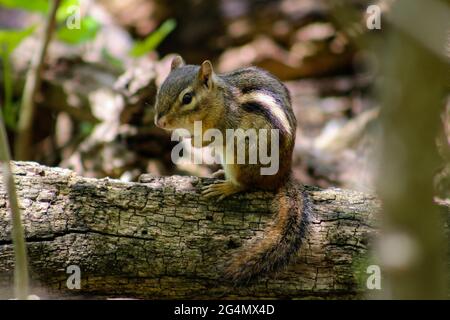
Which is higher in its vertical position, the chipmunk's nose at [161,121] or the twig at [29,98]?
the twig at [29,98]

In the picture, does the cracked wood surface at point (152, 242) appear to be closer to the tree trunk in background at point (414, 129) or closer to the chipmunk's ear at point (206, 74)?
the chipmunk's ear at point (206, 74)

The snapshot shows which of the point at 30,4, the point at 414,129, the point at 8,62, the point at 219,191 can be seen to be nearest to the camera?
the point at 414,129

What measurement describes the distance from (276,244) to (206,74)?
1263 millimetres

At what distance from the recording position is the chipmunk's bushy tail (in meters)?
3.24

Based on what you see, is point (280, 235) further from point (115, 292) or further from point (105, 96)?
point (105, 96)

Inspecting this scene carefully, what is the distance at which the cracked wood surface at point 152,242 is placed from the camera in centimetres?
326

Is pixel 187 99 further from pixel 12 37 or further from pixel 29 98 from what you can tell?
pixel 29 98

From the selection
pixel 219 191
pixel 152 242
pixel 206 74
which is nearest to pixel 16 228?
pixel 152 242

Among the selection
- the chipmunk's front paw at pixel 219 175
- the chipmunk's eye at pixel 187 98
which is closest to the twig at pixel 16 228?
the chipmunk's eye at pixel 187 98

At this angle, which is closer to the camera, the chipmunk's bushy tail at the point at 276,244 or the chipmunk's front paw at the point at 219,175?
the chipmunk's bushy tail at the point at 276,244

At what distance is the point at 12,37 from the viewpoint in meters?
5.09

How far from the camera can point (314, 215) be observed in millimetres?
3535

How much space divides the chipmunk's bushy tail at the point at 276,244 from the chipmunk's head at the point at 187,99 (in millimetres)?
777
